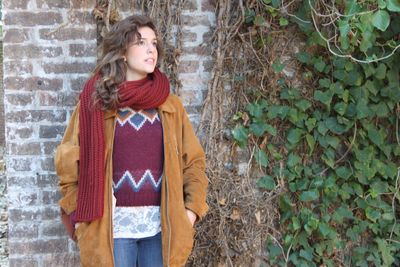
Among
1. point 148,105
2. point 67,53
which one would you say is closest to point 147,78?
point 148,105

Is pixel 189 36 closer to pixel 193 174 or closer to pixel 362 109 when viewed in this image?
pixel 193 174

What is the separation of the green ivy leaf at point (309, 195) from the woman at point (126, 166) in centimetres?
102

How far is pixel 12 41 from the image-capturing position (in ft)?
9.52

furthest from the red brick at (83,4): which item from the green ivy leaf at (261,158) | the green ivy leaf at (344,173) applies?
the green ivy leaf at (344,173)

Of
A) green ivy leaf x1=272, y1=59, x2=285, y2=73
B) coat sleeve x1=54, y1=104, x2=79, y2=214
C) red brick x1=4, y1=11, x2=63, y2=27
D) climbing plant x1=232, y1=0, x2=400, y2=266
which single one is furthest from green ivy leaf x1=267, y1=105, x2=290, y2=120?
red brick x1=4, y1=11, x2=63, y2=27

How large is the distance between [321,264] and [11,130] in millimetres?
2192

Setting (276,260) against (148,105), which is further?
(276,260)

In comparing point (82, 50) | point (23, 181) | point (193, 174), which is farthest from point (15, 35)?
point (193, 174)

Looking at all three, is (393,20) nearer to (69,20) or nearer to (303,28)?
(303,28)

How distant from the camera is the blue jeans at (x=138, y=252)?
7.67ft

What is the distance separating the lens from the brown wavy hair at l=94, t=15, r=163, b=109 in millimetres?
2283

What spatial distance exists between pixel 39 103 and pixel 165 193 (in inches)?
43.4

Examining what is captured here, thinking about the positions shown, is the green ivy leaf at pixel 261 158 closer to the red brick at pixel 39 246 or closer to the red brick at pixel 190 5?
the red brick at pixel 190 5

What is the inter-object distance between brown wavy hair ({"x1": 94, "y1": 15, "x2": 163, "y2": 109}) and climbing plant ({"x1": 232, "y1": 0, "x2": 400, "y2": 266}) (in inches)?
39.0
